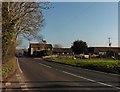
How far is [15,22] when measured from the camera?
26500mm

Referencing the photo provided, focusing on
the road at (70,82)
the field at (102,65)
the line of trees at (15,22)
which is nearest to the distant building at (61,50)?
the field at (102,65)

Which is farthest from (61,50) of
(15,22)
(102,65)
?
(15,22)

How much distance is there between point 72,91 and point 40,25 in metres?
24.9

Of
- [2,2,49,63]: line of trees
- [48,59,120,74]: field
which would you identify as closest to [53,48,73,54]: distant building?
[48,59,120,74]: field

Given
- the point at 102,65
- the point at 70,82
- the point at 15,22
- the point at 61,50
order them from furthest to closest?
the point at 61,50
the point at 102,65
the point at 15,22
the point at 70,82

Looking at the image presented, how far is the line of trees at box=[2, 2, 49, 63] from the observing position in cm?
2414

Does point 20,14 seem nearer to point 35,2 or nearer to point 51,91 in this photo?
point 35,2

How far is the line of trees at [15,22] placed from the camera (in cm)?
2414

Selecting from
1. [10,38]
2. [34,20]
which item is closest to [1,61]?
[10,38]

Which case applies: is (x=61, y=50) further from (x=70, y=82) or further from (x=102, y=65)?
(x=70, y=82)

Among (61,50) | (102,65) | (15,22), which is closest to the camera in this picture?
(15,22)

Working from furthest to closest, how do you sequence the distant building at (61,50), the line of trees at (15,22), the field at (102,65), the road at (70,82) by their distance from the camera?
the distant building at (61,50)
the field at (102,65)
the line of trees at (15,22)
the road at (70,82)

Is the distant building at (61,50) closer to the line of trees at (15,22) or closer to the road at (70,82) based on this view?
the line of trees at (15,22)

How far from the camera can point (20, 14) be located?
31406mm
